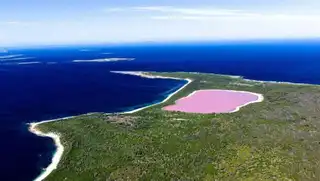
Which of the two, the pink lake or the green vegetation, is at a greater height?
the pink lake

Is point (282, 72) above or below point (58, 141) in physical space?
above

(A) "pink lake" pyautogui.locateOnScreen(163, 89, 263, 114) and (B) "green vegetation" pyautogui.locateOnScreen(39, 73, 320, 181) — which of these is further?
(A) "pink lake" pyautogui.locateOnScreen(163, 89, 263, 114)

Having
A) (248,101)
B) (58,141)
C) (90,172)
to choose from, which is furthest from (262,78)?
(90,172)

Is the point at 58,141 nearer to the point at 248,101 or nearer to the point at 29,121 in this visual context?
the point at 29,121

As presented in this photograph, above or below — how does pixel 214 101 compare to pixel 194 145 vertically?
above

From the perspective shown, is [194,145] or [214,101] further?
[214,101]
